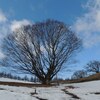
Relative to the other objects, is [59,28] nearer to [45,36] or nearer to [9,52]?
[45,36]

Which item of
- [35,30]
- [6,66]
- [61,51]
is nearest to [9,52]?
[6,66]

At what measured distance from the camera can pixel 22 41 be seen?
121 ft

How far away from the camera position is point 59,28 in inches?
1491

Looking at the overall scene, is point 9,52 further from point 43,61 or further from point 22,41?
point 43,61

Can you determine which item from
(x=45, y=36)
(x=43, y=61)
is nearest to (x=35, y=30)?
(x=45, y=36)

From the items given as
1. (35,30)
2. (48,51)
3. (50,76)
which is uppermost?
(35,30)

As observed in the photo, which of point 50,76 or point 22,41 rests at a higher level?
point 22,41

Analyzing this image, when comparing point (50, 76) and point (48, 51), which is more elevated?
point (48, 51)

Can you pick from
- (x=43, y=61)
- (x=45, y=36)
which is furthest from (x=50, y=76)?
(x=45, y=36)

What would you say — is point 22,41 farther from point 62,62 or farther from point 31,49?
point 62,62

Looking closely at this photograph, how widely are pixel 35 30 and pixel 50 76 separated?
6394mm

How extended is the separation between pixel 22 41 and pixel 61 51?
530 cm

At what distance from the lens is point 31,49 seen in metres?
36.6

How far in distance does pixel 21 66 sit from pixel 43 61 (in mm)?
2953
